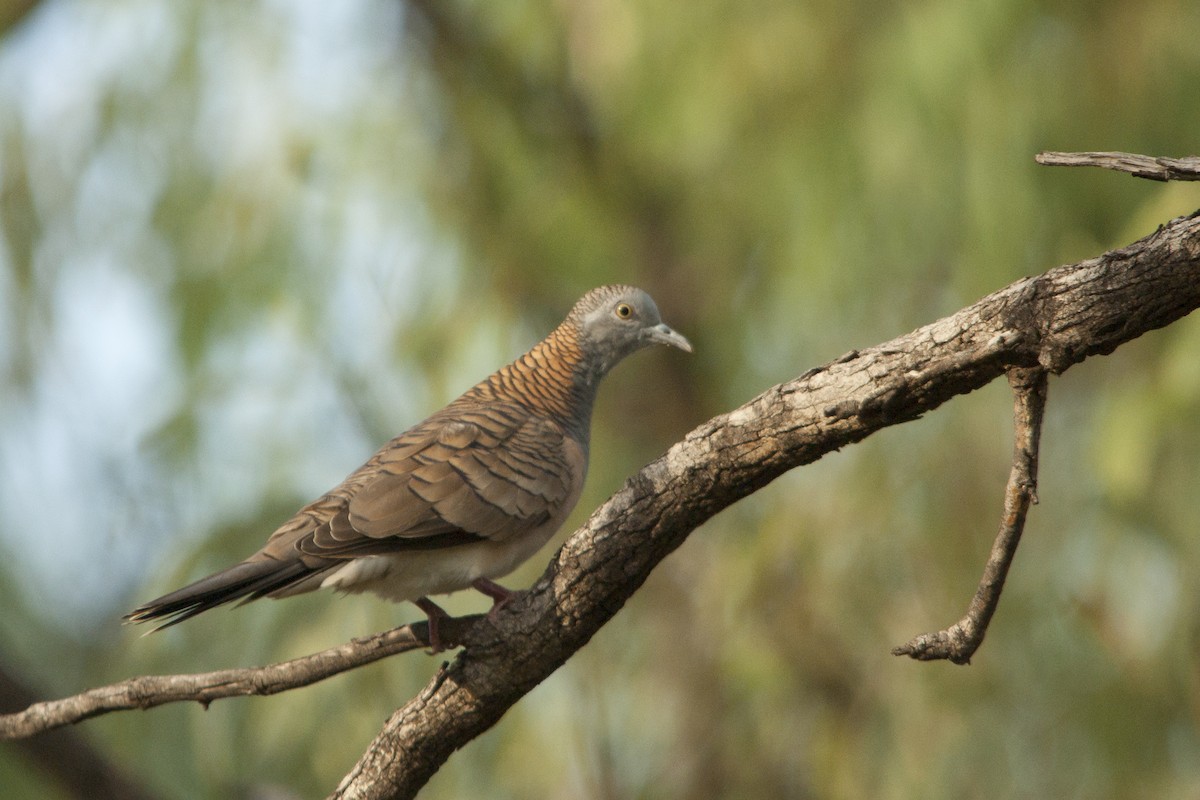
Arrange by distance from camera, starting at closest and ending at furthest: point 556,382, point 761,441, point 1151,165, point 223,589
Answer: point 1151,165, point 761,441, point 223,589, point 556,382

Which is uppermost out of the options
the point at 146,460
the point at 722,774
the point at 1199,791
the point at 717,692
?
the point at 146,460

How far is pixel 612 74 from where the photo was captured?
6164mm

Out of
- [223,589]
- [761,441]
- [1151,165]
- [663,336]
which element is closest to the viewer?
[1151,165]

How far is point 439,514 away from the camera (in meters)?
3.22

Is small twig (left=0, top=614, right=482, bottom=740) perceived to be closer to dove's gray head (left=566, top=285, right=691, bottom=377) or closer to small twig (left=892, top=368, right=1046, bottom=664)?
small twig (left=892, top=368, right=1046, bottom=664)

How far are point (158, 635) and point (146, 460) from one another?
38.4 inches

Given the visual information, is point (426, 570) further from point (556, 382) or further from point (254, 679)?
point (556, 382)

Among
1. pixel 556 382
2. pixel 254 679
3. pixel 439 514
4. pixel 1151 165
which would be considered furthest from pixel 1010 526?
pixel 556 382

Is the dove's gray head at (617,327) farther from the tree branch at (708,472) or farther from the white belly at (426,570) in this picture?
the tree branch at (708,472)

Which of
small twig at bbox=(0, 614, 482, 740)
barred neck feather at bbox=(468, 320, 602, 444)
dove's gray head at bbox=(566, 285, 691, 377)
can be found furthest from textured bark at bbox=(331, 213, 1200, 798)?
dove's gray head at bbox=(566, 285, 691, 377)

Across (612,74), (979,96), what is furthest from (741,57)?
(979,96)

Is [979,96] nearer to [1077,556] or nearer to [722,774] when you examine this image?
[1077,556]

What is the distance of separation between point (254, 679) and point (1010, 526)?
172 cm

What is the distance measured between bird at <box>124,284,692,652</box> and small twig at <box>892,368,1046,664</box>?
1017 mm
